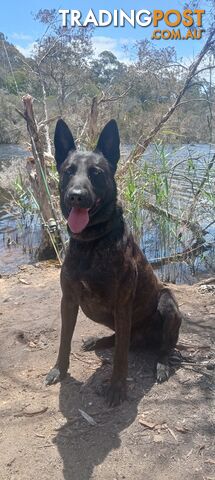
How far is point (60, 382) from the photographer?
3023 mm

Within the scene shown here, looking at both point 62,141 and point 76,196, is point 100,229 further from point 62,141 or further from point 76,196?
point 62,141

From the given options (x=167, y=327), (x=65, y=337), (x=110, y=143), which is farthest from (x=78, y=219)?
(x=167, y=327)

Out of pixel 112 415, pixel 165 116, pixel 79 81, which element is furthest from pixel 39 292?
pixel 79 81

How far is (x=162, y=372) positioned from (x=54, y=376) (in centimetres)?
76

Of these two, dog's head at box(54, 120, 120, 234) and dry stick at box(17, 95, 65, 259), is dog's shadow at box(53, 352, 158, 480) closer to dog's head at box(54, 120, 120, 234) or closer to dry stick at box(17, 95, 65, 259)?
dog's head at box(54, 120, 120, 234)

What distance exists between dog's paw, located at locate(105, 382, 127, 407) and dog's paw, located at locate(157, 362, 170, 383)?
307 mm

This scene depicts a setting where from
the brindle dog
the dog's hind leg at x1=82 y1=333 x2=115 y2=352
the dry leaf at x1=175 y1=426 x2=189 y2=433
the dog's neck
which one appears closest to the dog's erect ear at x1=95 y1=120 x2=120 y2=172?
the brindle dog

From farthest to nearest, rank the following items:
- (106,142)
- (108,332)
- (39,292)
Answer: (39,292) < (108,332) < (106,142)

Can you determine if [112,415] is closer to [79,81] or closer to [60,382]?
[60,382]

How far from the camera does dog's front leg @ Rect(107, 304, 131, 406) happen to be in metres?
2.70

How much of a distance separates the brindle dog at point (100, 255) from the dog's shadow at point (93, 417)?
0.10m

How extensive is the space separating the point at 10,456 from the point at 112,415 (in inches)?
25.4

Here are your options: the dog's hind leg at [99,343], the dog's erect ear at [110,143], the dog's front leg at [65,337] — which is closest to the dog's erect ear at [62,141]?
the dog's erect ear at [110,143]

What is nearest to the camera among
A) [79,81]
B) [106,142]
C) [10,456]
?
[10,456]
